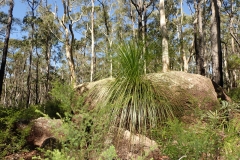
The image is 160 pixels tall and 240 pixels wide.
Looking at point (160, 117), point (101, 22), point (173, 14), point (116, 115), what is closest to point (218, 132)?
point (160, 117)

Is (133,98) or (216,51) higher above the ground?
(216,51)

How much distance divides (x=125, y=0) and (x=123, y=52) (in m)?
22.3

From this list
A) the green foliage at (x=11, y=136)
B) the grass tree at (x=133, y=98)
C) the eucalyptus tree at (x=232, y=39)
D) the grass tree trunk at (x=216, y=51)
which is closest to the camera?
the grass tree at (x=133, y=98)

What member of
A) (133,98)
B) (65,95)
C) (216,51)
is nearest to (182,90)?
(133,98)

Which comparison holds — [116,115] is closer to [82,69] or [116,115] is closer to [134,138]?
[134,138]

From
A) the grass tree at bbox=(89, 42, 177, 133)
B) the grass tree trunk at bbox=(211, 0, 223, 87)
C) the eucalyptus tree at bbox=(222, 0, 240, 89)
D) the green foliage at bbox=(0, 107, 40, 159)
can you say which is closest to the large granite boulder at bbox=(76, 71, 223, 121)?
the grass tree at bbox=(89, 42, 177, 133)

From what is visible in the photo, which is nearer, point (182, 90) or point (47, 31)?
point (182, 90)

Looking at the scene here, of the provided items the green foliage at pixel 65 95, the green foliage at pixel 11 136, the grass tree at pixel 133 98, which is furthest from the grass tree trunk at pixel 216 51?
the green foliage at pixel 11 136

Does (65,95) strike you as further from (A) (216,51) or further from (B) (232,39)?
(B) (232,39)

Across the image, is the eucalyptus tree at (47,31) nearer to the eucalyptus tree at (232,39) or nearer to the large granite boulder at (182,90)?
the eucalyptus tree at (232,39)

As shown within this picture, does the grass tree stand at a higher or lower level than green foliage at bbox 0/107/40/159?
higher

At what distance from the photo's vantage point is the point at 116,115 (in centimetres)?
310

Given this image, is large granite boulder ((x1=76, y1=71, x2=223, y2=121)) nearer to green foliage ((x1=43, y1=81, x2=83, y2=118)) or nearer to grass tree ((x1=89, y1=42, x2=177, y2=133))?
grass tree ((x1=89, y1=42, x2=177, y2=133))

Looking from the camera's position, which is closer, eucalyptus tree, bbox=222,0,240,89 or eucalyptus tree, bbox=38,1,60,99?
eucalyptus tree, bbox=222,0,240,89
